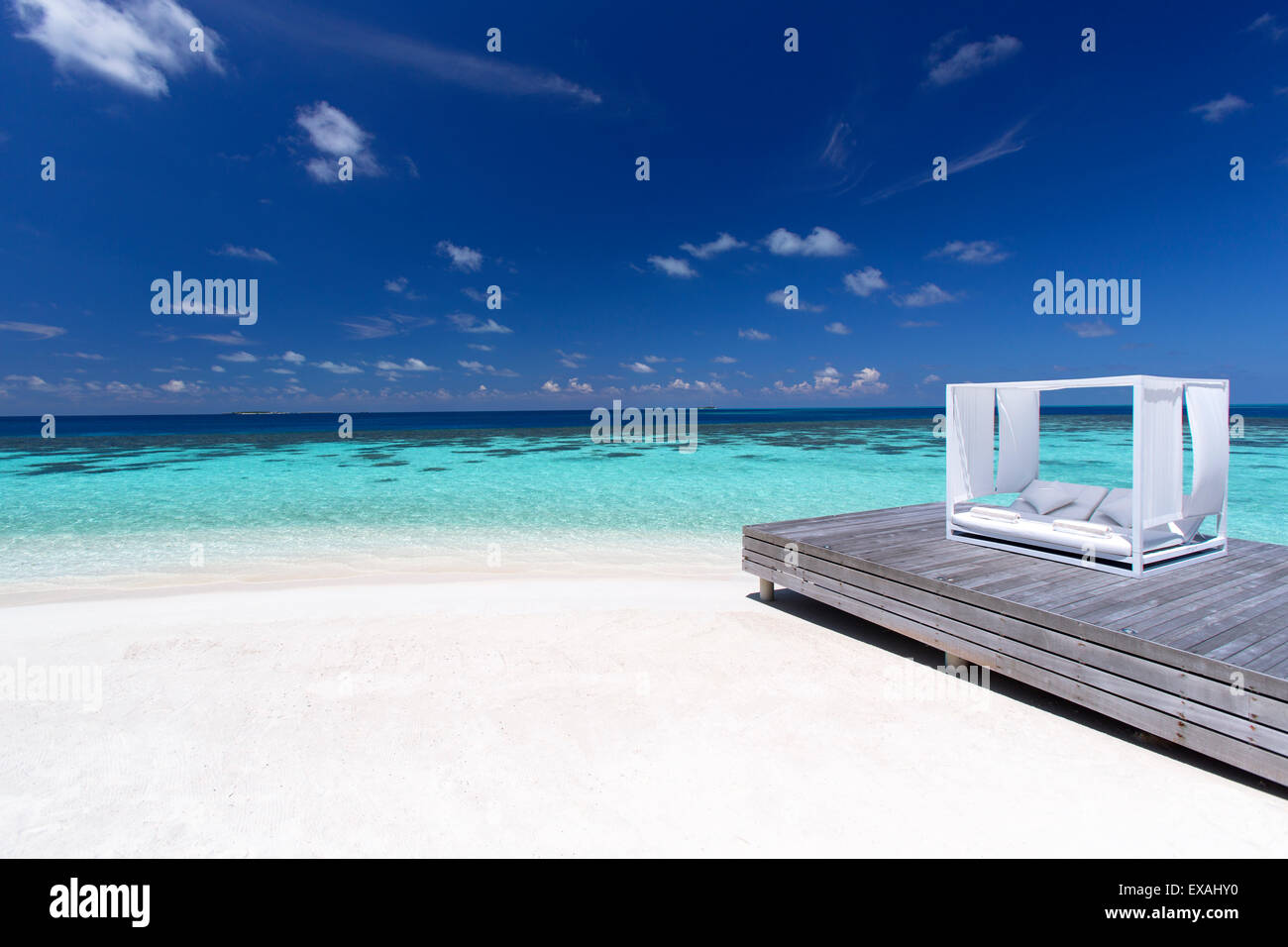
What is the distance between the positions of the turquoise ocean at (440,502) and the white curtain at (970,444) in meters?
Answer: 3.92

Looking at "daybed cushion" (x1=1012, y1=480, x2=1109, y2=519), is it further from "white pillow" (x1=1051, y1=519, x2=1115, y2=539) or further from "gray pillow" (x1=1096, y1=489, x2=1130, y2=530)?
"white pillow" (x1=1051, y1=519, x2=1115, y2=539)

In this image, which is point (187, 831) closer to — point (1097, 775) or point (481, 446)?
point (1097, 775)

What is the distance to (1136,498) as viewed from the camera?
16.5 feet

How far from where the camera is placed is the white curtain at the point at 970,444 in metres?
6.94

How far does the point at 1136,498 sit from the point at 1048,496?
142 cm

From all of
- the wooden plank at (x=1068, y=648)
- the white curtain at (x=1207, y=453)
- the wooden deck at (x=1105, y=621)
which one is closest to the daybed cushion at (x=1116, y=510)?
the white curtain at (x=1207, y=453)

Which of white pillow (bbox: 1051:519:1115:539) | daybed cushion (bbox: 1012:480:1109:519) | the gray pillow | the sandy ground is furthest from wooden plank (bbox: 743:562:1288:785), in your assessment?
daybed cushion (bbox: 1012:480:1109:519)

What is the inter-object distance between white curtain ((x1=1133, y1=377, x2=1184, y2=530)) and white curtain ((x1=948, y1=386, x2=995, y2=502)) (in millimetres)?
1810

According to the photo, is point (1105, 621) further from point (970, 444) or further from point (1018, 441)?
point (1018, 441)

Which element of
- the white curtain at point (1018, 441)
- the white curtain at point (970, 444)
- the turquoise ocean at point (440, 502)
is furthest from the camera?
the turquoise ocean at point (440, 502)

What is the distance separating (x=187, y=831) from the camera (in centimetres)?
316

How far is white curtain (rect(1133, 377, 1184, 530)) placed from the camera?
504 cm

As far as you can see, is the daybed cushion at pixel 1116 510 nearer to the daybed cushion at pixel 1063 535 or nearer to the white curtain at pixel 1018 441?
the daybed cushion at pixel 1063 535
